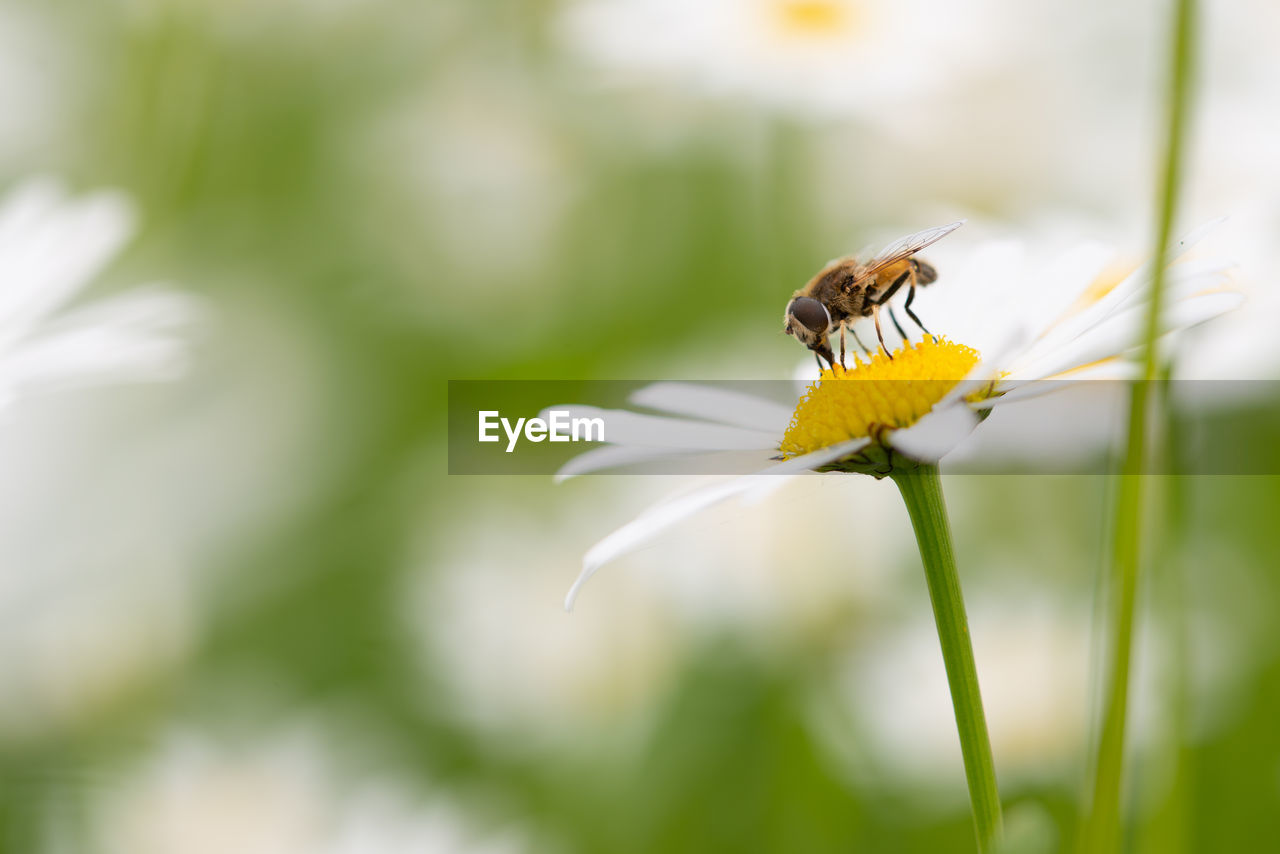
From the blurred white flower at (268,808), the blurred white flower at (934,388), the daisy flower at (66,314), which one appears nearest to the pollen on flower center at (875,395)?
the blurred white flower at (934,388)

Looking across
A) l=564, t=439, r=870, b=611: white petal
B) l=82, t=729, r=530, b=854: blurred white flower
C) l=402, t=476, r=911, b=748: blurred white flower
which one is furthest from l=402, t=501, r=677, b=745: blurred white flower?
l=564, t=439, r=870, b=611: white petal

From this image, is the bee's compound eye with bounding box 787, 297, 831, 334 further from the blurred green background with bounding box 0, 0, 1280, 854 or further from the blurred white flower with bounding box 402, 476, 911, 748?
the blurred white flower with bounding box 402, 476, 911, 748

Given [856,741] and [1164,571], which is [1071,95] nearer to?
[856,741]

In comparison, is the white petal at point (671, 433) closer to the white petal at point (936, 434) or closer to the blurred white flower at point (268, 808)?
the white petal at point (936, 434)

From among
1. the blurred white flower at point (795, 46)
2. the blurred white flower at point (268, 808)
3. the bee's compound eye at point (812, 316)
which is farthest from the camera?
the blurred white flower at point (795, 46)

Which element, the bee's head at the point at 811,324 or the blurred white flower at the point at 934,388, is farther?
the bee's head at the point at 811,324

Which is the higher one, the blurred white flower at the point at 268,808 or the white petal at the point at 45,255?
the white petal at the point at 45,255

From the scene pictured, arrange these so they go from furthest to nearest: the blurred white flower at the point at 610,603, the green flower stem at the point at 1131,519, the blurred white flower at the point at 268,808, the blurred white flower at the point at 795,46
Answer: the blurred white flower at the point at 795,46, the blurred white flower at the point at 610,603, the blurred white flower at the point at 268,808, the green flower stem at the point at 1131,519

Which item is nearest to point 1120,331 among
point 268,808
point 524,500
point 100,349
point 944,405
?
point 944,405
